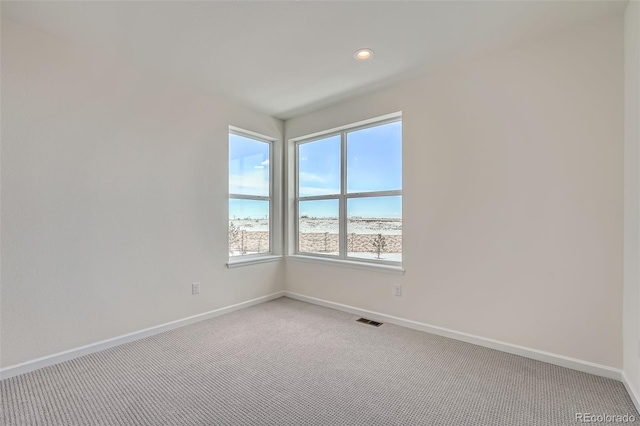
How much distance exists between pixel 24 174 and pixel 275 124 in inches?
103

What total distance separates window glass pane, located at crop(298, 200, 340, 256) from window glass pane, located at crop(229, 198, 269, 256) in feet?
1.62

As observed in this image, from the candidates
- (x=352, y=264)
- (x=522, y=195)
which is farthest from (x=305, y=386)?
(x=522, y=195)

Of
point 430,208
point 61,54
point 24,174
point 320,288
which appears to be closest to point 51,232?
point 24,174

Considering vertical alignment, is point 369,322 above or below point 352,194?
below

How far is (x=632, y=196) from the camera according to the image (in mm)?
1797

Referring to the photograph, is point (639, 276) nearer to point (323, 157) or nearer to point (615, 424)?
point (615, 424)

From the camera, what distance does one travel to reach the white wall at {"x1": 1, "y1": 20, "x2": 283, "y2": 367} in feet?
6.79

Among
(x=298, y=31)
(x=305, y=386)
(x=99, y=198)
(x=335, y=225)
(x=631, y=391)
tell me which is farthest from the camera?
(x=335, y=225)

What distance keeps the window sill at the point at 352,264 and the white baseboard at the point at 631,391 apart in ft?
5.38

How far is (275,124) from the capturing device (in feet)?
13.1

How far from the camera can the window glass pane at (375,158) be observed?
125 inches

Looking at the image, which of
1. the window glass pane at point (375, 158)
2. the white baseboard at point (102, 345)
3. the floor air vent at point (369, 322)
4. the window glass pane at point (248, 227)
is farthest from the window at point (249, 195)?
the floor air vent at point (369, 322)

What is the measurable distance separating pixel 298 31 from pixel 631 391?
10.5 ft

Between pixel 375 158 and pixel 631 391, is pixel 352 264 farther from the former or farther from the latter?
pixel 631 391
